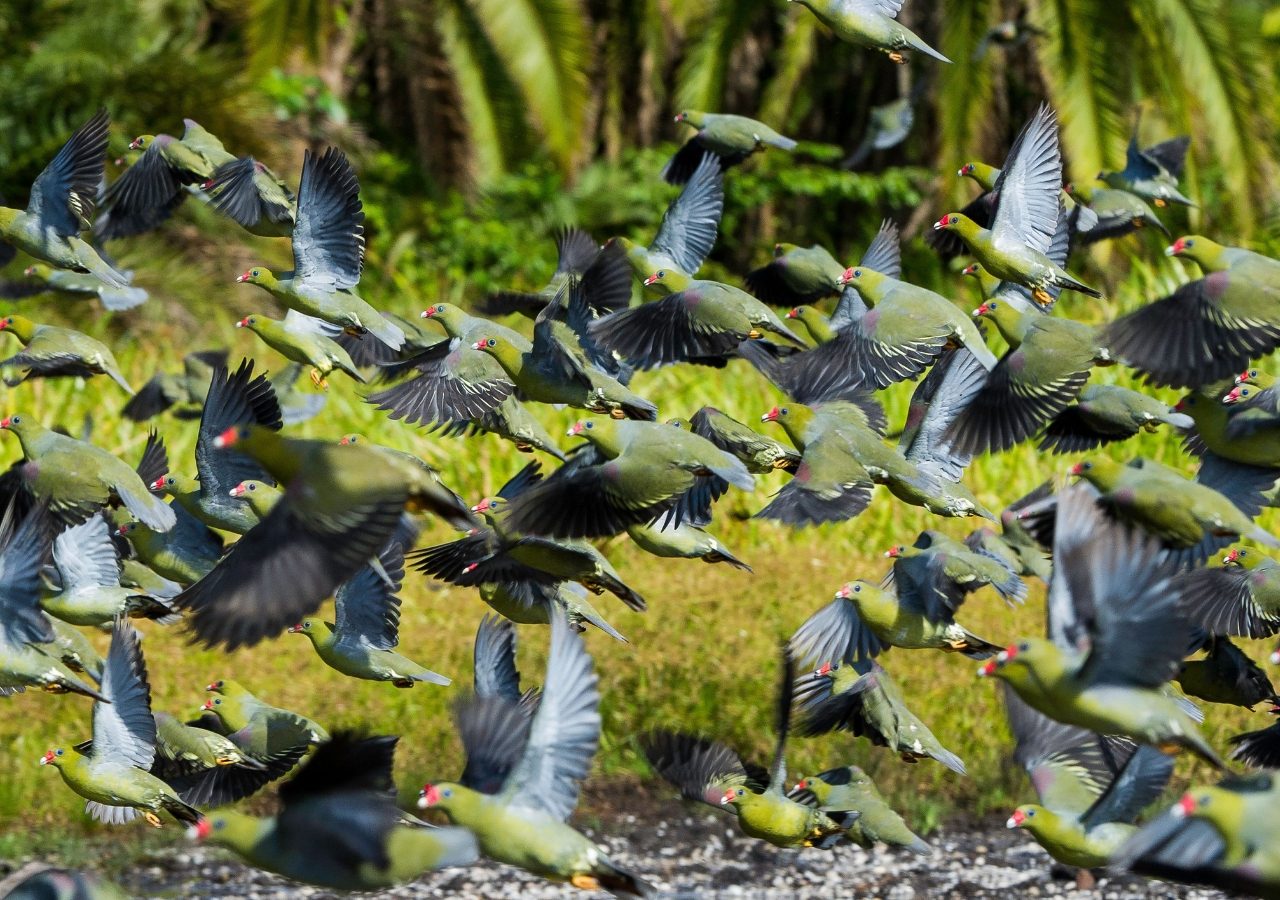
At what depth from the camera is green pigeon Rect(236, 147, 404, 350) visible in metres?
4.18

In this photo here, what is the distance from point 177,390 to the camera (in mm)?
6355

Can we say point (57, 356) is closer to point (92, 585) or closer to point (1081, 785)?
point (92, 585)

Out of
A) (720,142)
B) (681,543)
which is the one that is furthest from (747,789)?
→ (720,142)

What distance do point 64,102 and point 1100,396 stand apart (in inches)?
400

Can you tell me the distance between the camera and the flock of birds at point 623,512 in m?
3.14

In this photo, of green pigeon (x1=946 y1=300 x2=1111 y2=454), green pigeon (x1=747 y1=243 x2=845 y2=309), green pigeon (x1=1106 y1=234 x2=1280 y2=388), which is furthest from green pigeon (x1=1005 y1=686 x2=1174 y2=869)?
green pigeon (x1=747 y1=243 x2=845 y2=309)

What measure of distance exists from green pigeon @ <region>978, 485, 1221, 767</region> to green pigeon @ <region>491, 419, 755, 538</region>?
3.15 feet

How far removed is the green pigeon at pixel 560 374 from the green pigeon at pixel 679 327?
0.18ft

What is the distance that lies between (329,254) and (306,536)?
127cm

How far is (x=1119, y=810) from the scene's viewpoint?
3408mm

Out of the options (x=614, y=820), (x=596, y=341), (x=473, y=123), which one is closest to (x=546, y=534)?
(x=596, y=341)

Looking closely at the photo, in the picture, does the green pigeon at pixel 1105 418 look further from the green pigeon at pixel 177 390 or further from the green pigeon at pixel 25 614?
the green pigeon at pixel 177 390

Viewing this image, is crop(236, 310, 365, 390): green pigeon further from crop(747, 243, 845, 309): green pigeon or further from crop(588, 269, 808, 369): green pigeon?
crop(747, 243, 845, 309): green pigeon

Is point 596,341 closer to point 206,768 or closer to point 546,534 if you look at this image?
point 546,534
